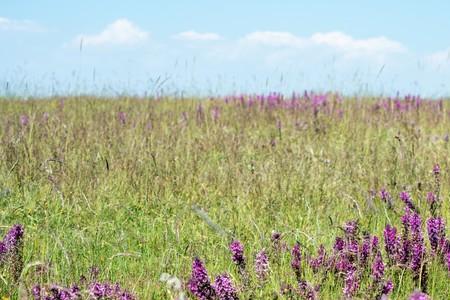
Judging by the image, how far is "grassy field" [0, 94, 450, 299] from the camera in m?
3.06

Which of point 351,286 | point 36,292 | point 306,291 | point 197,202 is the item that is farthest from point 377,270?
point 197,202

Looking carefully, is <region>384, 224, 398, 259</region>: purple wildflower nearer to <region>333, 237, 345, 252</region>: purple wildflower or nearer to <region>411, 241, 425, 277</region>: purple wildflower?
<region>411, 241, 425, 277</region>: purple wildflower

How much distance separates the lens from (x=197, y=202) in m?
4.85

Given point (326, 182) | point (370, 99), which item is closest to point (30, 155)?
point (326, 182)

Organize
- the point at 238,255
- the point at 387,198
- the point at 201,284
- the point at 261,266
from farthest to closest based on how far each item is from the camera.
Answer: the point at 387,198
the point at 261,266
the point at 238,255
the point at 201,284

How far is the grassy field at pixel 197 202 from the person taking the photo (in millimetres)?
3061

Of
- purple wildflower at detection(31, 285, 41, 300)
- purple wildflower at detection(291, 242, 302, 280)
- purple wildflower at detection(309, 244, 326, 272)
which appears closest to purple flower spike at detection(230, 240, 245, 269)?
purple wildflower at detection(291, 242, 302, 280)

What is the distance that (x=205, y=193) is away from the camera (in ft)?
16.3

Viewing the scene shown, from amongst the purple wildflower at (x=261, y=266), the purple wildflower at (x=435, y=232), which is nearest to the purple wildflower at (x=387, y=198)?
the purple wildflower at (x=435, y=232)

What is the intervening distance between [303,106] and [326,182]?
575 cm

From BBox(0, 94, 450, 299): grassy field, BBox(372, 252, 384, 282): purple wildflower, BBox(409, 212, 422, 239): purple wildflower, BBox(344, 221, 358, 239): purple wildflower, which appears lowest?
BBox(0, 94, 450, 299): grassy field

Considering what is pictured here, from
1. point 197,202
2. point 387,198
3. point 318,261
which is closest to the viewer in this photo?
point 318,261

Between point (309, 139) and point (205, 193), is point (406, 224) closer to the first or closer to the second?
point (205, 193)

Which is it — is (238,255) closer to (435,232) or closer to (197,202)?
(435,232)
